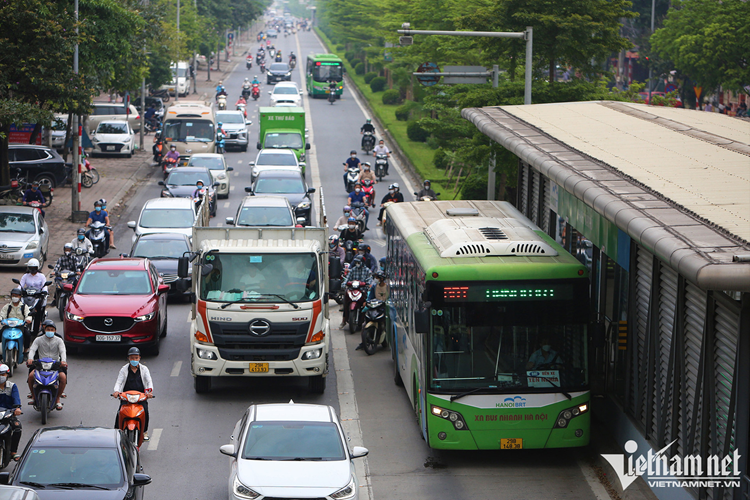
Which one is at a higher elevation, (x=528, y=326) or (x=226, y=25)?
(x=226, y=25)

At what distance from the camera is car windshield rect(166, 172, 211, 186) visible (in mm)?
33350

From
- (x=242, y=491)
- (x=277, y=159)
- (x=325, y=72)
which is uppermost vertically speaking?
(x=325, y=72)

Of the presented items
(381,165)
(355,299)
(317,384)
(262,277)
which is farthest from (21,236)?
(381,165)

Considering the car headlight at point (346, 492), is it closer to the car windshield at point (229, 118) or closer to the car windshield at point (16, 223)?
the car windshield at point (16, 223)

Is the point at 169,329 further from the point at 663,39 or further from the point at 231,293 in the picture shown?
the point at 663,39

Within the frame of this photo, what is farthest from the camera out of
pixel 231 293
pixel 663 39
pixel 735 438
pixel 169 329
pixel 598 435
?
pixel 663 39

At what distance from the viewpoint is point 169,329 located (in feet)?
68.4

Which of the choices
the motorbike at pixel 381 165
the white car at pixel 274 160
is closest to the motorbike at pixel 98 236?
the white car at pixel 274 160

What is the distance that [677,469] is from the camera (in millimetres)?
10633

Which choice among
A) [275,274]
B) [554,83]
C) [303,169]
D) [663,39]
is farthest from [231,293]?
[663,39]

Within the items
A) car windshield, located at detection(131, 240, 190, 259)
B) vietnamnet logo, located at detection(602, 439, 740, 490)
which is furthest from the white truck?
car windshield, located at detection(131, 240, 190, 259)

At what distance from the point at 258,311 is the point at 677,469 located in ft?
22.8

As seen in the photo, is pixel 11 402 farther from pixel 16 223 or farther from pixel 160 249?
pixel 16 223

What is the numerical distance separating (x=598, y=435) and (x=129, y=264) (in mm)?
9958
